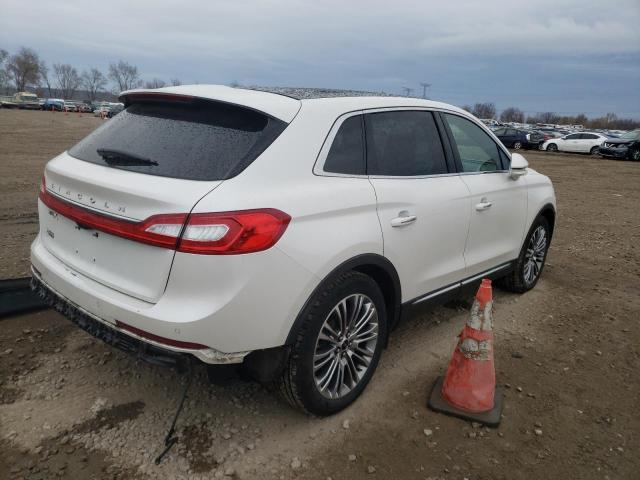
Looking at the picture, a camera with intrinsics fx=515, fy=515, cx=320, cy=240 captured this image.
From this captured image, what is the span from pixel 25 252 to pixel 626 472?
5.35m

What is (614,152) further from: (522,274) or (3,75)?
(3,75)

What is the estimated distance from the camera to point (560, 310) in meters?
4.79

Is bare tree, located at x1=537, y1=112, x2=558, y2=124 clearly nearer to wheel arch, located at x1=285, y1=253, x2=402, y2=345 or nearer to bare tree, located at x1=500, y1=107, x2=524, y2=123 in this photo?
bare tree, located at x1=500, y1=107, x2=524, y2=123

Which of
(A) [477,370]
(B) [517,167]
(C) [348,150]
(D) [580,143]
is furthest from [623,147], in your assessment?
(C) [348,150]

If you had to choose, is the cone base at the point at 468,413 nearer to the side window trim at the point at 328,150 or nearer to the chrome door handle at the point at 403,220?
the chrome door handle at the point at 403,220

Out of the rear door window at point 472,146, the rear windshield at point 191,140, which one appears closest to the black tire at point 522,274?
the rear door window at point 472,146

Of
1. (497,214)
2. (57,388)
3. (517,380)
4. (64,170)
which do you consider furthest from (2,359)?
(497,214)

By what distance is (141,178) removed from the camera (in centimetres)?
244

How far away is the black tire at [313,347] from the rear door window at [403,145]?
690 millimetres

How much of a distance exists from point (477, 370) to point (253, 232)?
5.47 feet

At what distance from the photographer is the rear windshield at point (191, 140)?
2428mm

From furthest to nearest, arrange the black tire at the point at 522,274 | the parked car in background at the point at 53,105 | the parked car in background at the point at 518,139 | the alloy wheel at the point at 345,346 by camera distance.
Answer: the parked car in background at the point at 53,105, the parked car in background at the point at 518,139, the black tire at the point at 522,274, the alloy wheel at the point at 345,346

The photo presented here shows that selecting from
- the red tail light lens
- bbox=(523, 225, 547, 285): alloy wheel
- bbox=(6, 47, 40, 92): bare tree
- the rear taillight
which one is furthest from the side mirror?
bbox=(6, 47, 40, 92): bare tree

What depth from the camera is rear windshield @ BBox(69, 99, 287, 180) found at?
7.97 ft
